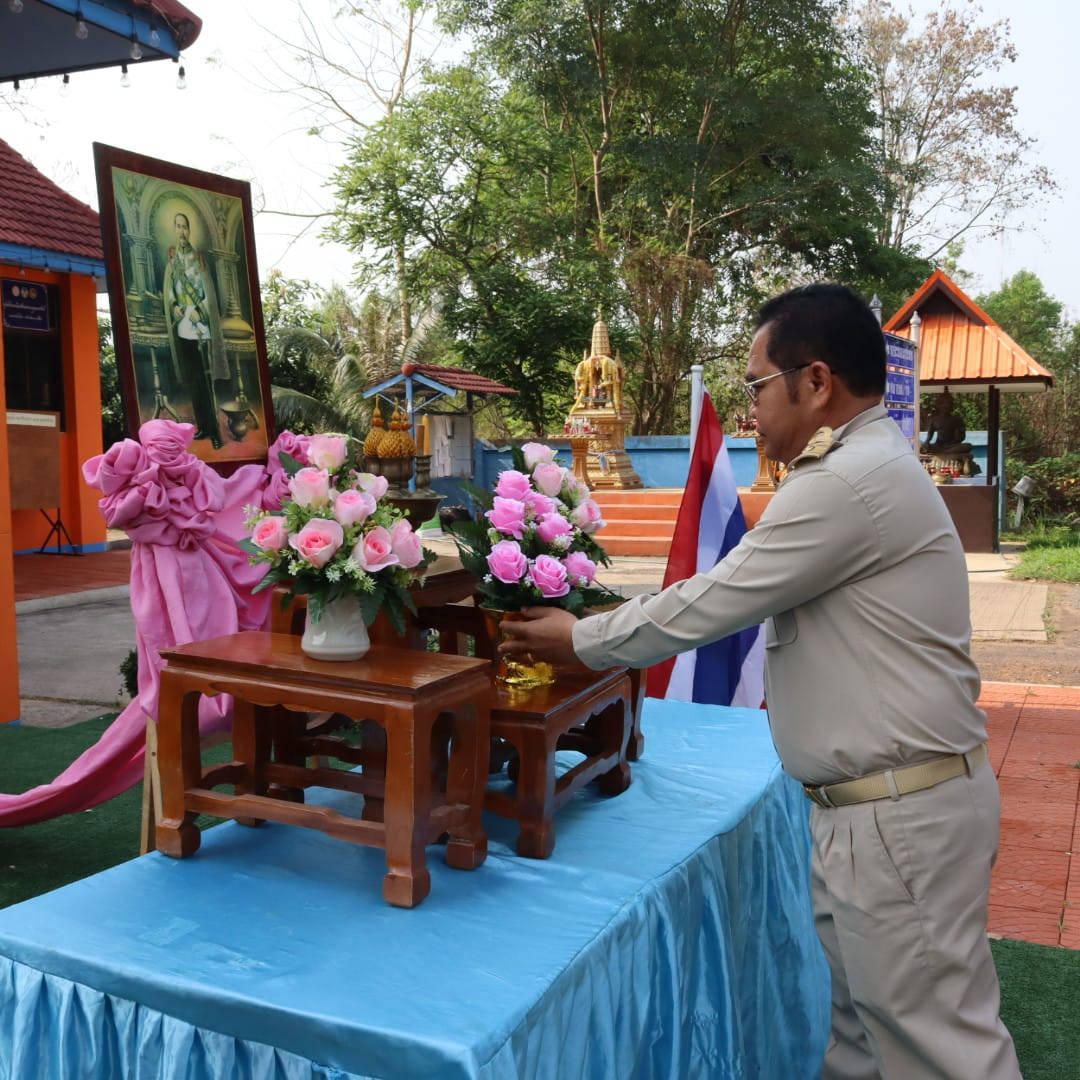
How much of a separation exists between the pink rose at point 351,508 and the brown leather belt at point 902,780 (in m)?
0.89

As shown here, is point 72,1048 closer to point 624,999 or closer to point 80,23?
point 624,999

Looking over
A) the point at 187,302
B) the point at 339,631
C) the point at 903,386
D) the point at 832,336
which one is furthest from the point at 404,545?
the point at 903,386

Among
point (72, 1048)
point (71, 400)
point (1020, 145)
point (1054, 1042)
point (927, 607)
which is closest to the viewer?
point (72, 1048)

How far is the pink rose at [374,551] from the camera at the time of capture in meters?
1.73

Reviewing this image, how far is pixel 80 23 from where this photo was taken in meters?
4.46

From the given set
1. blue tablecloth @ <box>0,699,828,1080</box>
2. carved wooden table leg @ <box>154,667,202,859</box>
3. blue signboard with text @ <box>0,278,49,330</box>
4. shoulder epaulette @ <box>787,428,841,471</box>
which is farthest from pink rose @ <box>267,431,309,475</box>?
blue signboard with text @ <box>0,278,49,330</box>

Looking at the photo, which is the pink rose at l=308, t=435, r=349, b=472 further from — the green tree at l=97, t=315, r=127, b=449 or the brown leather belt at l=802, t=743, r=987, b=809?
the green tree at l=97, t=315, r=127, b=449

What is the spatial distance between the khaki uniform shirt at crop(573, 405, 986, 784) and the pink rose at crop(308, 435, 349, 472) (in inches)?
25.0

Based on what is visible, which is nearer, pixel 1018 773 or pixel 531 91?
pixel 1018 773

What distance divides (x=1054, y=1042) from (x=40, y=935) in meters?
2.43

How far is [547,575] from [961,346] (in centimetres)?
1451

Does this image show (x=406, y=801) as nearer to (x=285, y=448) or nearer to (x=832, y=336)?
(x=832, y=336)

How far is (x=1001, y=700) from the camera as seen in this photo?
653 cm

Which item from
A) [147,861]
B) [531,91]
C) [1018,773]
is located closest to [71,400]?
[1018,773]
